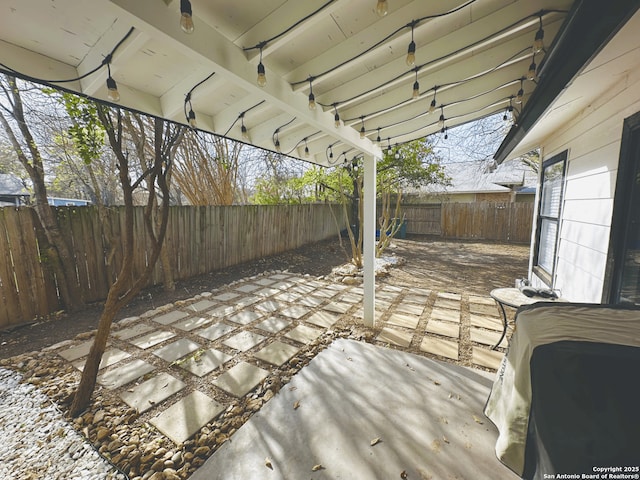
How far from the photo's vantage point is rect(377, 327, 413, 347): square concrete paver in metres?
2.46

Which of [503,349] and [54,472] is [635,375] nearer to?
[503,349]

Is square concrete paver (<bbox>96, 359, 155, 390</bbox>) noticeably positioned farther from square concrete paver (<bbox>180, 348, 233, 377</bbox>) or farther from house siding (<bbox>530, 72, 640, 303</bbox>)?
house siding (<bbox>530, 72, 640, 303</bbox>)

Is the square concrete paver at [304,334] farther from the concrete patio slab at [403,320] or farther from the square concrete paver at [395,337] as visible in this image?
the concrete patio slab at [403,320]

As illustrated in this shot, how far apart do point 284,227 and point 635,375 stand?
6.71 metres

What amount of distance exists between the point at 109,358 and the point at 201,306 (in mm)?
1236

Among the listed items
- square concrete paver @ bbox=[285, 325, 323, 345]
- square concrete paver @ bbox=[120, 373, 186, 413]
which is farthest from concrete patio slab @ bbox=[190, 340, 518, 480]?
square concrete paver @ bbox=[120, 373, 186, 413]

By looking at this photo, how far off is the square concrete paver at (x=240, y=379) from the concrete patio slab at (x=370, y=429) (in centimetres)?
27

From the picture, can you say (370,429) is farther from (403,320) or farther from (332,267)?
(332,267)

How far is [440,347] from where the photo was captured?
2352mm

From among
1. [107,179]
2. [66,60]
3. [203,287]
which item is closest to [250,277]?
[203,287]

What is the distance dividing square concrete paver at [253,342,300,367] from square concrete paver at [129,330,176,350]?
107cm

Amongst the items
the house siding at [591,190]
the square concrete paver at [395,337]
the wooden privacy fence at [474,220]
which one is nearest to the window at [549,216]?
the house siding at [591,190]

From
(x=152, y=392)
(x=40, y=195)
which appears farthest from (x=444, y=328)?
(x=40, y=195)

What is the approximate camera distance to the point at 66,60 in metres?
1.32
